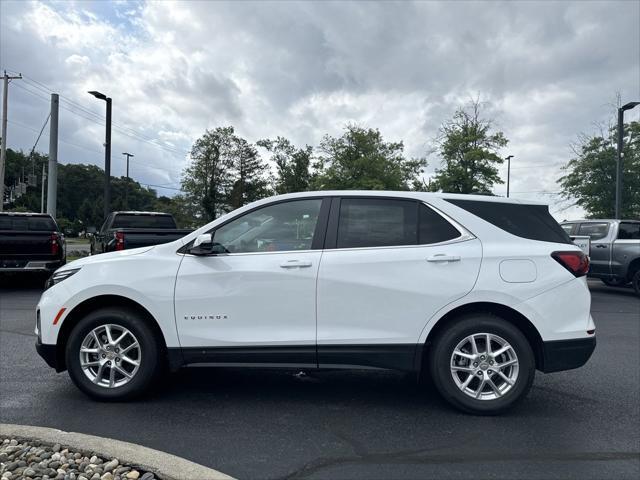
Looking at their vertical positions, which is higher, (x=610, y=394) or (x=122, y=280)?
(x=122, y=280)

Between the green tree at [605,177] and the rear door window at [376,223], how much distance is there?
80.2ft

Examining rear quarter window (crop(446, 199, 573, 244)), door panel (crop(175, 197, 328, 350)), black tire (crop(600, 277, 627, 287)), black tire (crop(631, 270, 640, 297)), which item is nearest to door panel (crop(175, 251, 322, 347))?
door panel (crop(175, 197, 328, 350))

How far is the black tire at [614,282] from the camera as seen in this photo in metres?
13.1

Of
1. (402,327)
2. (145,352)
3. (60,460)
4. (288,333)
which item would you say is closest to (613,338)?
(402,327)

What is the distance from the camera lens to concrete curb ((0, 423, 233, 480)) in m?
3.04

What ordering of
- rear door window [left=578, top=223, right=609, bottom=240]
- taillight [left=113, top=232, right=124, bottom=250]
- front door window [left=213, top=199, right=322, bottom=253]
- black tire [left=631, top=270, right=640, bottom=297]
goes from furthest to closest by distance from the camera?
1. rear door window [left=578, top=223, right=609, bottom=240]
2. black tire [left=631, top=270, right=640, bottom=297]
3. taillight [left=113, top=232, right=124, bottom=250]
4. front door window [left=213, top=199, right=322, bottom=253]

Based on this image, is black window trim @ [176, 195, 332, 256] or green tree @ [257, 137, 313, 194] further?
green tree @ [257, 137, 313, 194]

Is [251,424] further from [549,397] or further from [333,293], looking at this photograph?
[549,397]

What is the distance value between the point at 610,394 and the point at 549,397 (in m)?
0.61

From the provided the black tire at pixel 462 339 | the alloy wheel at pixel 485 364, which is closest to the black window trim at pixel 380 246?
the black tire at pixel 462 339

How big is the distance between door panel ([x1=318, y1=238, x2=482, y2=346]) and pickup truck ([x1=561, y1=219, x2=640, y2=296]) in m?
10.5

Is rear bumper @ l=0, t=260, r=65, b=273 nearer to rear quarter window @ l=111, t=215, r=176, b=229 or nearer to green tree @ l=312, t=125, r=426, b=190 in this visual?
rear quarter window @ l=111, t=215, r=176, b=229

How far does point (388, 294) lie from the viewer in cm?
418

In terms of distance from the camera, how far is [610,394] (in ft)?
16.1
